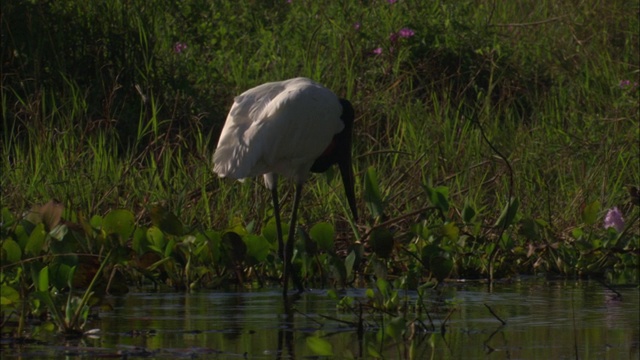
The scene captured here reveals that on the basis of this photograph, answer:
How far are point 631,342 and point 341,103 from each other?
241 cm

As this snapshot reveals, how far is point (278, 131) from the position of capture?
19.1 ft

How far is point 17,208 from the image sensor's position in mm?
6473

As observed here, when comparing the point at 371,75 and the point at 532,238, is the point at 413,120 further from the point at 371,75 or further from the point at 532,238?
the point at 532,238

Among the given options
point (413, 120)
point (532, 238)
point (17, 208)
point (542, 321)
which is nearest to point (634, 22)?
point (413, 120)

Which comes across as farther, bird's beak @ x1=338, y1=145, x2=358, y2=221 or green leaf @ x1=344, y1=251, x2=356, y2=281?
bird's beak @ x1=338, y1=145, x2=358, y2=221

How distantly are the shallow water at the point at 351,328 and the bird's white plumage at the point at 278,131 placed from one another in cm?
57

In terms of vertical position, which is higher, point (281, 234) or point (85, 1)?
point (85, 1)

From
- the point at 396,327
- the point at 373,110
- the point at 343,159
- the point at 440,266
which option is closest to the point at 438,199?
the point at 440,266

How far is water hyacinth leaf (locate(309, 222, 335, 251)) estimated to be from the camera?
19.1ft

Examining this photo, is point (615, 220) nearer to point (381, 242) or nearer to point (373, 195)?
point (373, 195)

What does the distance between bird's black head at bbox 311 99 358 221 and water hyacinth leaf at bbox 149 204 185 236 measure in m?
0.96

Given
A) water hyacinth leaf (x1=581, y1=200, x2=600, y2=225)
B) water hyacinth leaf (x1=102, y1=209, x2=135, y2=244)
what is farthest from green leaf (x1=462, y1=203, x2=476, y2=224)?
water hyacinth leaf (x1=102, y1=209, x2=135, y2=244)

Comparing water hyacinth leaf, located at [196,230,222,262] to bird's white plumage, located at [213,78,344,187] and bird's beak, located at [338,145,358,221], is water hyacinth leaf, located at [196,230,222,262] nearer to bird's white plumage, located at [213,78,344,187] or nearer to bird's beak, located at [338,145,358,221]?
bird's white plumage, located at [213,78,344,187]

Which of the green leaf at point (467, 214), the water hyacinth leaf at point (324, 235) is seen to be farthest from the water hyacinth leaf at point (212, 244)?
the green leaf at point (467, 214)
